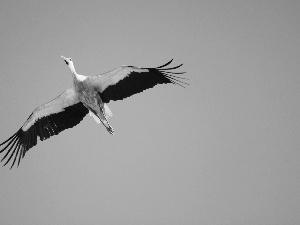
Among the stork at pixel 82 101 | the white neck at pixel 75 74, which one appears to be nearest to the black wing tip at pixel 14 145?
the stork at pixel 82 101

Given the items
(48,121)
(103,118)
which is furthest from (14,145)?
(103,118)

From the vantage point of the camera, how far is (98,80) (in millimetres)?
16859

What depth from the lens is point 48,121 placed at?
1756 centimetres

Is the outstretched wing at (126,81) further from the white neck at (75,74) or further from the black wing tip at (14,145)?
the black wing tip at (14,145)

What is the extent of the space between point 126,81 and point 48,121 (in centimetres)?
299

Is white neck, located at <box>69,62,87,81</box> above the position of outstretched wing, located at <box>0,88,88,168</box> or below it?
above

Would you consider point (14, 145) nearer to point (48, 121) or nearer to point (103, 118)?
point (48, 121)

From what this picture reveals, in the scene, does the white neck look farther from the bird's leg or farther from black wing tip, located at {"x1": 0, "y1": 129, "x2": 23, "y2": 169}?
black wing tip, located at {"x1": 0, "y1": 129, "x2": 23, "y2": 169}

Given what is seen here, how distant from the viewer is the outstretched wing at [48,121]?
1731 cm

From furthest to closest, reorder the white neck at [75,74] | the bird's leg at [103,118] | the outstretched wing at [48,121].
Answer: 1. the outstretched wing at [48,121]
2. the white neck at [75,74]
3. the bird's leg at [103,118]

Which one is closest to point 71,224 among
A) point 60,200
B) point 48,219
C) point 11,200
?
point 48,219

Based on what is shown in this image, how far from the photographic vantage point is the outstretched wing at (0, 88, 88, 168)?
1731 centimetres

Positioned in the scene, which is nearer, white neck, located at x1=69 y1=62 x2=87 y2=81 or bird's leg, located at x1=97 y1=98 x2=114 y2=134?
bird's leg, located at x1=97 y1=98 x2=114 y2=134

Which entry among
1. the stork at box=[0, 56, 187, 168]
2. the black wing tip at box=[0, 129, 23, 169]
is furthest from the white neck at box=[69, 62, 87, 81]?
the black wing tip at box=[0, 129, 23, 169]
